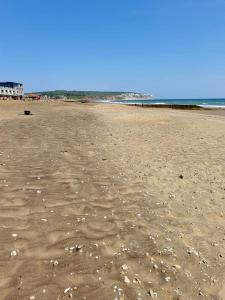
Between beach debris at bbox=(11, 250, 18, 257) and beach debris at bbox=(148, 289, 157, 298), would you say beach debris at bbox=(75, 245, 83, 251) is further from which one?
beach debris at bbox=(148, 289, 157, 298)

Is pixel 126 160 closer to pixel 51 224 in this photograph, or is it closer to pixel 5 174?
pixel 5 174

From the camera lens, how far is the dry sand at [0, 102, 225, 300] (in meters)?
4.67

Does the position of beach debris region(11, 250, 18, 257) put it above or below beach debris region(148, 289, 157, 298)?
above

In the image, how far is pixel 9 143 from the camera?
14.1 meters

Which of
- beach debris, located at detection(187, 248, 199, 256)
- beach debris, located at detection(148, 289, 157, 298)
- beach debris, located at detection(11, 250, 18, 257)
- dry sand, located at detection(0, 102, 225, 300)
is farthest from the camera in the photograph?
beach debris, located at detection(187, 248, 199, 256)

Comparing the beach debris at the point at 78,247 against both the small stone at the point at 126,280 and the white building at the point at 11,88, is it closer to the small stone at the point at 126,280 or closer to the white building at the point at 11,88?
the small stone at the point at 126,280

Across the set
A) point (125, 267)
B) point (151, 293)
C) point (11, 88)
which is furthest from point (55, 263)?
point (11, 88)

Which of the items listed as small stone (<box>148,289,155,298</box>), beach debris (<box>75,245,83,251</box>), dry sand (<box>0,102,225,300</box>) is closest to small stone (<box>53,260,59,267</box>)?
dry sand (<box>0,102,225,300</box>)

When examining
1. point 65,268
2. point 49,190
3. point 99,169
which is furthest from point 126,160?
point 65,268

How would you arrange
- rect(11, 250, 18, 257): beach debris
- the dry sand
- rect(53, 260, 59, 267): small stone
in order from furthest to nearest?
rect(11, 250, 18, 257): beach debris → rect(53, 260, 59, 267): small stone → the dry sand

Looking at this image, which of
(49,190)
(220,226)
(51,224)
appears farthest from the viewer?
(49,190)

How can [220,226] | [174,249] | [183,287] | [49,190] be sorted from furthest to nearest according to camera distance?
[49,190], [220,226], [174,249], [183,287]

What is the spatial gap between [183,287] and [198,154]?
927cm

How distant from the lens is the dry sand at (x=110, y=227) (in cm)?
467
